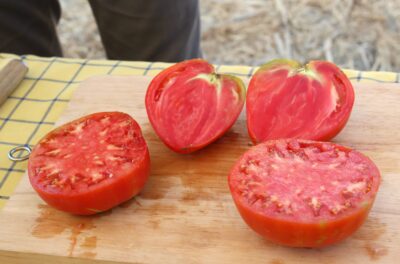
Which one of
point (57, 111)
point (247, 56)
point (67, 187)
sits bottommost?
point (247, 56)

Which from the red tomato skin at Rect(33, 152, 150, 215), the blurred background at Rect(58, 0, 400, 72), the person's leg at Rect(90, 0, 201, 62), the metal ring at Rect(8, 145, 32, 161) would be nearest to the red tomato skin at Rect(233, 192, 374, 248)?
the red tomato skin at Rect(33, 152, 150, 215)

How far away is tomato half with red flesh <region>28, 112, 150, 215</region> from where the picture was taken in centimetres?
98

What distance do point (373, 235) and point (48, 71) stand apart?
38.3 inches

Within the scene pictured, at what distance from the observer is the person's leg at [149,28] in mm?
1784

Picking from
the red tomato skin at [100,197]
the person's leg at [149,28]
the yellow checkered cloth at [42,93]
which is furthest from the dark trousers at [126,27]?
the red tomato skin at [100,197]

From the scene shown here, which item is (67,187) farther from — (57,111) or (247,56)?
(247,56)

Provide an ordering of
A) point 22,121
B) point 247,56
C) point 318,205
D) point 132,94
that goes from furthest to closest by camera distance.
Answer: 1. point 247,56
2. point 22,121
3. point 132,94
4. point 318,205

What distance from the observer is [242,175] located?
959 mm

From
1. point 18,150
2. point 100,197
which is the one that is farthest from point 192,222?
point 18,150

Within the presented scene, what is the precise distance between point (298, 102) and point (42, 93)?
68 centimetres

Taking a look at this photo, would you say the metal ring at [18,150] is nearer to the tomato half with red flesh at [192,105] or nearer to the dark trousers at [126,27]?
the tomato half with red flesh at [192,105]

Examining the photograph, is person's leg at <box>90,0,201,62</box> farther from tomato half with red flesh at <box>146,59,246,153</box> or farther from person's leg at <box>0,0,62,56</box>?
tomato half with red flesh at <box>146,59,246,153</box>

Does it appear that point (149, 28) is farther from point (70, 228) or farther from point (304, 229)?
point (304, 229)

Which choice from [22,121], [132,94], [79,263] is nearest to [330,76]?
[132,94]
